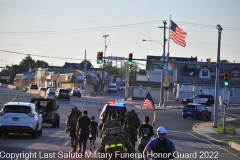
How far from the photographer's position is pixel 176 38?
5025 cm

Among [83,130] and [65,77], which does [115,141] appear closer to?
[83,130]

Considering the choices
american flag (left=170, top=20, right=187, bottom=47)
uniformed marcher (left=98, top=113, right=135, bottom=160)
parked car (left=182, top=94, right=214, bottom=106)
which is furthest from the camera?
parked car (left=182, top=94, right=214, bottom=106)

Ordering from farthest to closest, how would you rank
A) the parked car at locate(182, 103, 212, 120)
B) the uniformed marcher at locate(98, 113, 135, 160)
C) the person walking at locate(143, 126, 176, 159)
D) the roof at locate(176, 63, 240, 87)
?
Answer: the roof at locate(176, 63, 240, 87)
the parked car at locate(182, 103, 212, 120)
the uniformed marcher at locate(98, 113, 135, 160)
the person walking at locate(143, 126, 176, 159)

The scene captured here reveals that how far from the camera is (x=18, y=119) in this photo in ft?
79.3

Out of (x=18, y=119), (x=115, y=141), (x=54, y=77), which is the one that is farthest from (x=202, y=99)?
(x=54, y=77)

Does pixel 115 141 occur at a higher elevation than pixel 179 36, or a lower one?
lower

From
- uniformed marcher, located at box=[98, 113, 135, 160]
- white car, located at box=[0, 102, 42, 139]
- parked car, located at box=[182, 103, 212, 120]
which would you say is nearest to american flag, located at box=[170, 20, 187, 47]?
parked car, located at box=[182, 103, 212, 120]

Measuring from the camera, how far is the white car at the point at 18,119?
24062mm

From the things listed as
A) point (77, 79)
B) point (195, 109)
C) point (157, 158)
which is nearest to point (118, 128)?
point (157, 158)

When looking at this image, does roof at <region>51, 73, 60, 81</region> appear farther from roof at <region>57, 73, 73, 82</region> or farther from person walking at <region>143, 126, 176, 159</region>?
person walking at <region>143, 126, 176, 159</region>

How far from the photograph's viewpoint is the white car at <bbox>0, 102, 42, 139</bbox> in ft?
78.9

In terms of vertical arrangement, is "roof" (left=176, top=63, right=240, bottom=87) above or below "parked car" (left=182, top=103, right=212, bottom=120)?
above

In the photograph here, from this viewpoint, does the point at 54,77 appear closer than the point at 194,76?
No

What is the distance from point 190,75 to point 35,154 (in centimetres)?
8250
